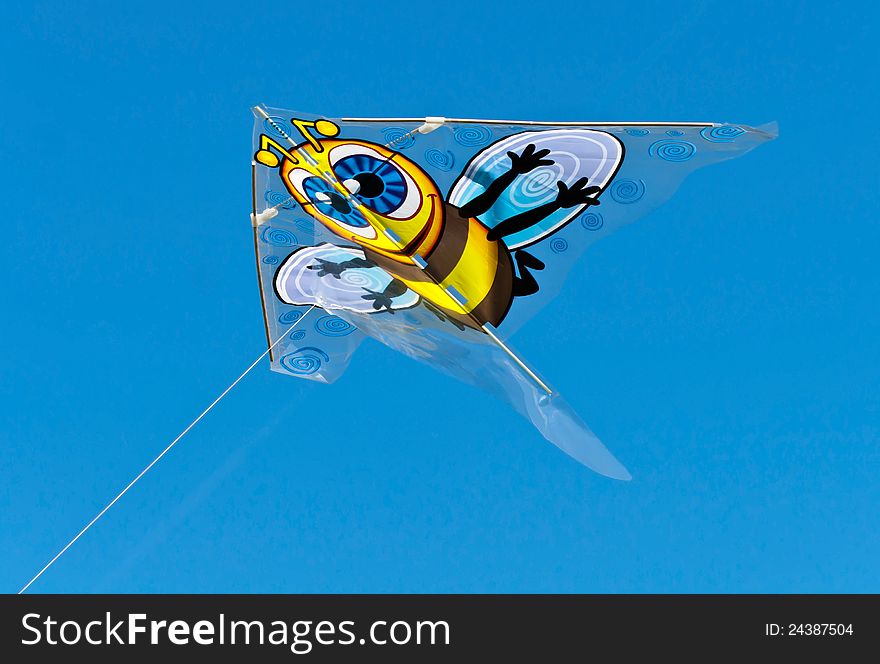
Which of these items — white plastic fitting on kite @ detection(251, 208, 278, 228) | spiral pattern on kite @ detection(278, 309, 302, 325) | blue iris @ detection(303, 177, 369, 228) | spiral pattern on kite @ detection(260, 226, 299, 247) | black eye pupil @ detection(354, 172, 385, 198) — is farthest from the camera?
spiral pattern on kite @ detection(278, 309, 302, 325)

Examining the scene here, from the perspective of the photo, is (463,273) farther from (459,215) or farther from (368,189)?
(368,189)

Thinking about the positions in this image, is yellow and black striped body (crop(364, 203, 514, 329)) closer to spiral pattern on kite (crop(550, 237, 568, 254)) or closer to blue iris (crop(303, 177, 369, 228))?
spiral pattern on kite (crop(550, 237, 568, 254))

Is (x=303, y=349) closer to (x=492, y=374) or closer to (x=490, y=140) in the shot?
(x=492, y=374)

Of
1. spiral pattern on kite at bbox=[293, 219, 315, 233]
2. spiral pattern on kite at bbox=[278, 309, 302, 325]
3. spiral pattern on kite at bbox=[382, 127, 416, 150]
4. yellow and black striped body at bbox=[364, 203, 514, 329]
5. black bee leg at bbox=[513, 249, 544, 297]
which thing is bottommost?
yellow and black striped body at bbox=[364, 203, 514, 329]

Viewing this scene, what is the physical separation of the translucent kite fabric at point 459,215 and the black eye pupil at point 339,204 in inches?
1.2

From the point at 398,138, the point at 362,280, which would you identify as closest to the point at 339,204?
the point at 398,138

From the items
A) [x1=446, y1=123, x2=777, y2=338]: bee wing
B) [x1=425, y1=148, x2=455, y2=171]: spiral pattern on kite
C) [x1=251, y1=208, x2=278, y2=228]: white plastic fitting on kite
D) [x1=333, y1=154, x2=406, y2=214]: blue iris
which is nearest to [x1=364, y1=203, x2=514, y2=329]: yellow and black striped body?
[x1=446, y1=123, x2=777, y2=338]: bee wing

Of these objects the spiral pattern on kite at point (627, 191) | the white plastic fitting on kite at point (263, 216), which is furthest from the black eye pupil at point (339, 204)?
the spiral pattern on kite at point (627, 191)

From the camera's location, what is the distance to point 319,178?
1317cm

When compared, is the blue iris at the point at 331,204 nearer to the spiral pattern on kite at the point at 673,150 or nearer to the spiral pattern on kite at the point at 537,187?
the spiral pattern on kite at the point at 537,187

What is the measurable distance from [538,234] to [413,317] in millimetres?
2700

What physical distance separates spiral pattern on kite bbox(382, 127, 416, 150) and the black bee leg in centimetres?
299

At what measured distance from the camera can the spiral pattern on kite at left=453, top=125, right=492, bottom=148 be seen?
13289 millimetres

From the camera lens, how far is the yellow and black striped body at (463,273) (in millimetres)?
13953
